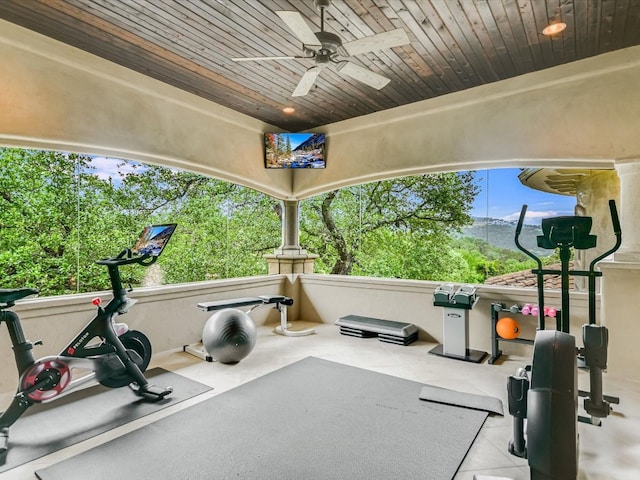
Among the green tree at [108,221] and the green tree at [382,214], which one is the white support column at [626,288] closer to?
the green tree at [382,214]

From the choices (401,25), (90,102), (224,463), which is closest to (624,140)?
(401,25)

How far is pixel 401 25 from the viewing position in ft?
11.1

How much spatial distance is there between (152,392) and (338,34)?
379 centimetres

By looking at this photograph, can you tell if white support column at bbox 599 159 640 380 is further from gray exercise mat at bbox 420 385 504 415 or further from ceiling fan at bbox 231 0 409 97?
ceiling fan at bbox 231 0 409 97

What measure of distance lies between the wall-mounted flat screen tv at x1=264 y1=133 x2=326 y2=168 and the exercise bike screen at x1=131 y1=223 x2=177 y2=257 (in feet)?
9.71

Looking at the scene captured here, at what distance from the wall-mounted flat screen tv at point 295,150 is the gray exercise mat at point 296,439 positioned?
3702mm

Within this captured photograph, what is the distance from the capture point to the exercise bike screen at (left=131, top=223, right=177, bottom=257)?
3342mm

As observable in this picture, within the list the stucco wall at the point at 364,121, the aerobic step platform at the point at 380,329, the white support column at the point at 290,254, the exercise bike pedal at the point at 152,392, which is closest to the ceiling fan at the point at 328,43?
the stucco wall at the point at 364,121

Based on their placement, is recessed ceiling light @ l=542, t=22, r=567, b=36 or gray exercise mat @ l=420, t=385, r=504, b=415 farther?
recessed ceiling light @ l=542, t=22, r=567, b=36

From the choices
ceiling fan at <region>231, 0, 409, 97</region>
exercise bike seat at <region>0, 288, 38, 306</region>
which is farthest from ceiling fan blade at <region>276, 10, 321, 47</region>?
exercise bike seat at <region>0, 288, 38, 306</region>

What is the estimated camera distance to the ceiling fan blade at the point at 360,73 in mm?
3213

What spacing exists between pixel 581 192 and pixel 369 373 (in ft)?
14.6

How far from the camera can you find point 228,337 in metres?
4.07

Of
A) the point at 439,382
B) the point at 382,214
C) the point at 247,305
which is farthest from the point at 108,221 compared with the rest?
the point at 439,382
